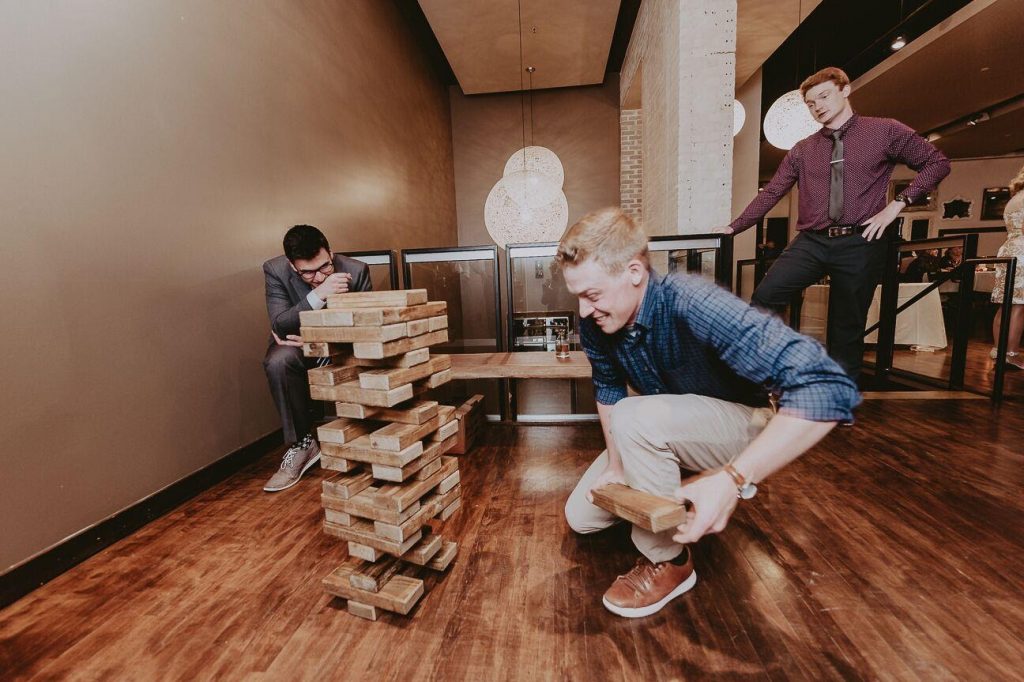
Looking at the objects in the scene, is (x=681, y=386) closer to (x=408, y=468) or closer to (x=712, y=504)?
(x=712, y=504)

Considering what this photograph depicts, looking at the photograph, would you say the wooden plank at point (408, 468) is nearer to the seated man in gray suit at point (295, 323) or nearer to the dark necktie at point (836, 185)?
the seated man in gray suit at point (295, 323)

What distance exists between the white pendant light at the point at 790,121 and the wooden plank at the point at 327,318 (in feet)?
14.6

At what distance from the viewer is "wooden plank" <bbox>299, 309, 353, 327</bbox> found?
121cm

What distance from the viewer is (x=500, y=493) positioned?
2.00 m

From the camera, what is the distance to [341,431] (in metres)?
1.28

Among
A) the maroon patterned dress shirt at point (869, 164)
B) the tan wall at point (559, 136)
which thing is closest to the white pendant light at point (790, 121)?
the maroon patterned dress shirt at point (869, 164)

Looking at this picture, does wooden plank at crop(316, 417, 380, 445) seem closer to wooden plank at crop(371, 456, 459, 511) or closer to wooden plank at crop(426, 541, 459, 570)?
wooden plank at crop(371, 456, 459, 511)

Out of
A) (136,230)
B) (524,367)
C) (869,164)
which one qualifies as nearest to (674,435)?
(524,367)

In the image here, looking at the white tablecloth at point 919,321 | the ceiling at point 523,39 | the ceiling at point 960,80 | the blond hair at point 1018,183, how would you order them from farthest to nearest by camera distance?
the white tablecloth at point 919,321
the ceiling at point 960,80
the ceiling at point 523,39
the blond hair at point 1018,183

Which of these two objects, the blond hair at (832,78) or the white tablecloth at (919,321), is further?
the white tablecloth at (919,321)

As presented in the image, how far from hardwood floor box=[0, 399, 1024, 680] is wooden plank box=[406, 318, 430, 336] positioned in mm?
812

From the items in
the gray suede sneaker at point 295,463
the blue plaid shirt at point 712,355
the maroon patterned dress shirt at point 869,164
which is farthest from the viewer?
the maroon patterned dress shirt at point 869,164

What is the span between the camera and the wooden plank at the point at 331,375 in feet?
4.14

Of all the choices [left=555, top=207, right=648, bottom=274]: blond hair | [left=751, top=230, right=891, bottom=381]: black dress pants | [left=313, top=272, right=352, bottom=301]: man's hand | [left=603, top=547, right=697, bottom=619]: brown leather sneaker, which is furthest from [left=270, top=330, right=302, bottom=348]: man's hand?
[left=751, top=230, right=891, bottom=381]: black dress pants
